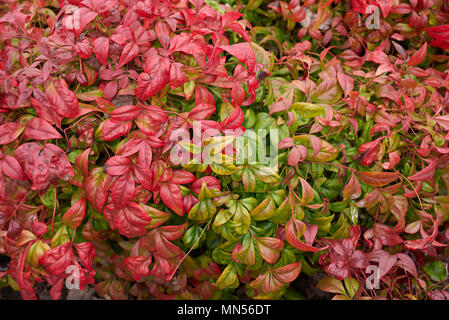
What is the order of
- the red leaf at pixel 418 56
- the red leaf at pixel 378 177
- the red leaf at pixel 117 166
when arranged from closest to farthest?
1. the red leaf at pixel 117 166
2. the red leaf at pixel 378 177
3. the red leaf at pixel 418 56

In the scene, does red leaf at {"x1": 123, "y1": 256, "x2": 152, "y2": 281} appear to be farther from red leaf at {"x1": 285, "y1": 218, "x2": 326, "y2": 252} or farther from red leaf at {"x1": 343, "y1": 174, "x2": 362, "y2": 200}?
red leaf at {"x1": 343, "y1": 174, "x2": 362, "y2": 200}

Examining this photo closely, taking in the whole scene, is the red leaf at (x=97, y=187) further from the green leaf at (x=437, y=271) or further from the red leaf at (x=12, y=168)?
the green leaf at (x=437, y=271)

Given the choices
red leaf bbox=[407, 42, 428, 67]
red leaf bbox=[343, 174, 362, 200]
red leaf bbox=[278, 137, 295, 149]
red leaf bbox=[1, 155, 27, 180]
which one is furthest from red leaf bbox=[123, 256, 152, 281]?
red leaf bbox=[407, 42, 428, 67]

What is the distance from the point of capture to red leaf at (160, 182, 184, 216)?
96 centimetres

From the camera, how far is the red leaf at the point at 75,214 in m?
0.98

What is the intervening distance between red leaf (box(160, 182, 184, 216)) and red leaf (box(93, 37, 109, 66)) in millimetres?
365

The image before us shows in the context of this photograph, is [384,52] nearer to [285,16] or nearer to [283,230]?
[285,16]

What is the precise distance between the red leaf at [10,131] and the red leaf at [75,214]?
0.23 metres

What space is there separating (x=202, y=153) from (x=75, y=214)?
38 centimetres

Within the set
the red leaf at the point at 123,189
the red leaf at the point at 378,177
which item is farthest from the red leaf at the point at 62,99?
the red leaf at the point at 378,177

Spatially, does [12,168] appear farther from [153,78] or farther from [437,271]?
[437,271]

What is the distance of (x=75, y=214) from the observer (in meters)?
0.99

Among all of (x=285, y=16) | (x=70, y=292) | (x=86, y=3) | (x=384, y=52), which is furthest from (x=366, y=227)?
(x=70, y=292)

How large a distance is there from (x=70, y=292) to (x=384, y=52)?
1586mm
